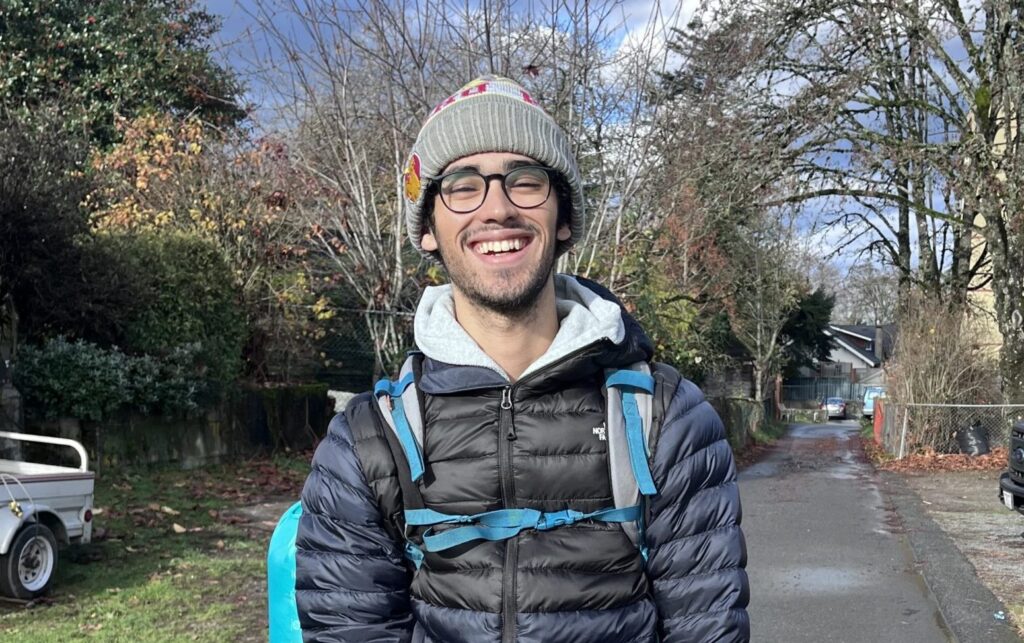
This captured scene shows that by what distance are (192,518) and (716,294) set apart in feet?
51.4

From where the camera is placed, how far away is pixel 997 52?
1800cm

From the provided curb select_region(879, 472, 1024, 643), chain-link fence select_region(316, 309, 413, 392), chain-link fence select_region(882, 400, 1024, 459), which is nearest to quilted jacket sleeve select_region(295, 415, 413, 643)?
curb select_region(879, 472, 1024, 643)

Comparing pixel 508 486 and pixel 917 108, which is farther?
pixel 917 108

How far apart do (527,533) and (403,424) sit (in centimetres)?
36

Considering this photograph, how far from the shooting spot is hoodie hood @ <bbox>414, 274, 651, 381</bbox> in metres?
2.19

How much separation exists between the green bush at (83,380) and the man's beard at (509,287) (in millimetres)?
9403

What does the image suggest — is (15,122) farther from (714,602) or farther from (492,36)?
(714,602)

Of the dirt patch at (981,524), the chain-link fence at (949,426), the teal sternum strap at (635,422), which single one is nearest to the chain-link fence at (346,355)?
the dirt patch at (981,524)

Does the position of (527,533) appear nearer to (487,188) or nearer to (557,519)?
(557,519)

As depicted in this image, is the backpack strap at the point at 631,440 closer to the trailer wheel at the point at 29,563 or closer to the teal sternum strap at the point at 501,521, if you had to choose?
the teal sternum strap at the point at 501,521

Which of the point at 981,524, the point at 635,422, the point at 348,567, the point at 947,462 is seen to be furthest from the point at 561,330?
the point at 947,462

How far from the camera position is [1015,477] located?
9.62 meters

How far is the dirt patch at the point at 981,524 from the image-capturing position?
7.73 metres

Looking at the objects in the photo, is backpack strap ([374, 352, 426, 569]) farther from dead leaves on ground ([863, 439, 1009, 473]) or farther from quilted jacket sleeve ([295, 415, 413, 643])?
dead leaves on ground ([863, 439, 1009, 473])
